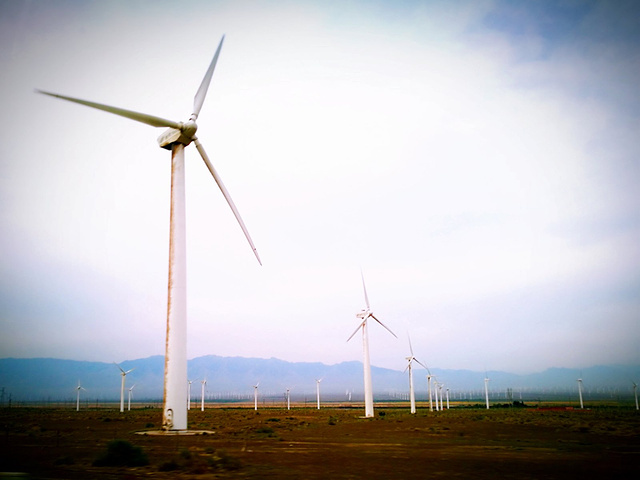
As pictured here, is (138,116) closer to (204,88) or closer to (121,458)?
(204,88)

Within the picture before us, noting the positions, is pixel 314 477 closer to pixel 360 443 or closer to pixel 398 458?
pixel 398 458

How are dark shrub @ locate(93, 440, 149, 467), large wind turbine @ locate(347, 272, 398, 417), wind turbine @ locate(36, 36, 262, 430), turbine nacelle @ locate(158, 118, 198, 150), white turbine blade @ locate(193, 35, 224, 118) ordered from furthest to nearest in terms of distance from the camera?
large wind turbine @ locate(347, 272, 398, 417), white turbine blade @ locate(193, 35, 224, 118), turbine nacelle @ locate(158, 118, 198, 150), wind turbine @ locate(36, 36, 262, 430), dark shrub @ locate(93, 440, 149, 467)

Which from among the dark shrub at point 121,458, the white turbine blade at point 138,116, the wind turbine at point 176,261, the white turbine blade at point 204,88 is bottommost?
the dark shrub at point 121,458

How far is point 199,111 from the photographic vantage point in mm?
35781

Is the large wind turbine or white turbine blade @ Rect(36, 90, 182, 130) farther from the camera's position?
the large wind turbine

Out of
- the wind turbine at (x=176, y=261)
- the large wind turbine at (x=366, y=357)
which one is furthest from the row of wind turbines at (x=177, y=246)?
the large wind turbine at (x=366, y=357)

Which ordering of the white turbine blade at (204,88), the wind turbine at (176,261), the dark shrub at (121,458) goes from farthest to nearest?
the white turbine blade at (204,88) → the wind turbine at (176,261) → the dark shrub at (121,458)

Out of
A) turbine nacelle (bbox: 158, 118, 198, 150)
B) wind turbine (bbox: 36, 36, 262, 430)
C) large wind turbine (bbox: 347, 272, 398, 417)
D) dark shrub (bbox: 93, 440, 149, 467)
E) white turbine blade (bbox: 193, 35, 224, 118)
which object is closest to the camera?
dark shrub (bbox: 93, 440, 149, 467)

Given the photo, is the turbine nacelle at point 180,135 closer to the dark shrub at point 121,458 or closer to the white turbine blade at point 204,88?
the white turbine blade at point 204,88

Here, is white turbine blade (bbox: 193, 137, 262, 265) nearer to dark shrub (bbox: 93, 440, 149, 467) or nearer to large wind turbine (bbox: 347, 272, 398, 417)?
dark shrub (bbox: 93, 440, 149, 467)

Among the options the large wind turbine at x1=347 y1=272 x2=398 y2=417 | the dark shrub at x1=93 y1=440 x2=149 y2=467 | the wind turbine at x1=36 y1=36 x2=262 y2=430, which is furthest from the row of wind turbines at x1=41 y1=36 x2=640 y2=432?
the large wind turbine at x1=347 y1=272 x2=398 y2=417

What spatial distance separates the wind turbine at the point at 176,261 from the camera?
2925cm

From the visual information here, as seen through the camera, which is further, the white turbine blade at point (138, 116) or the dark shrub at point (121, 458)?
the white turbine blade at point (138, 116)

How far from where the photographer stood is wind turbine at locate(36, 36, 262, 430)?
29247 mm
